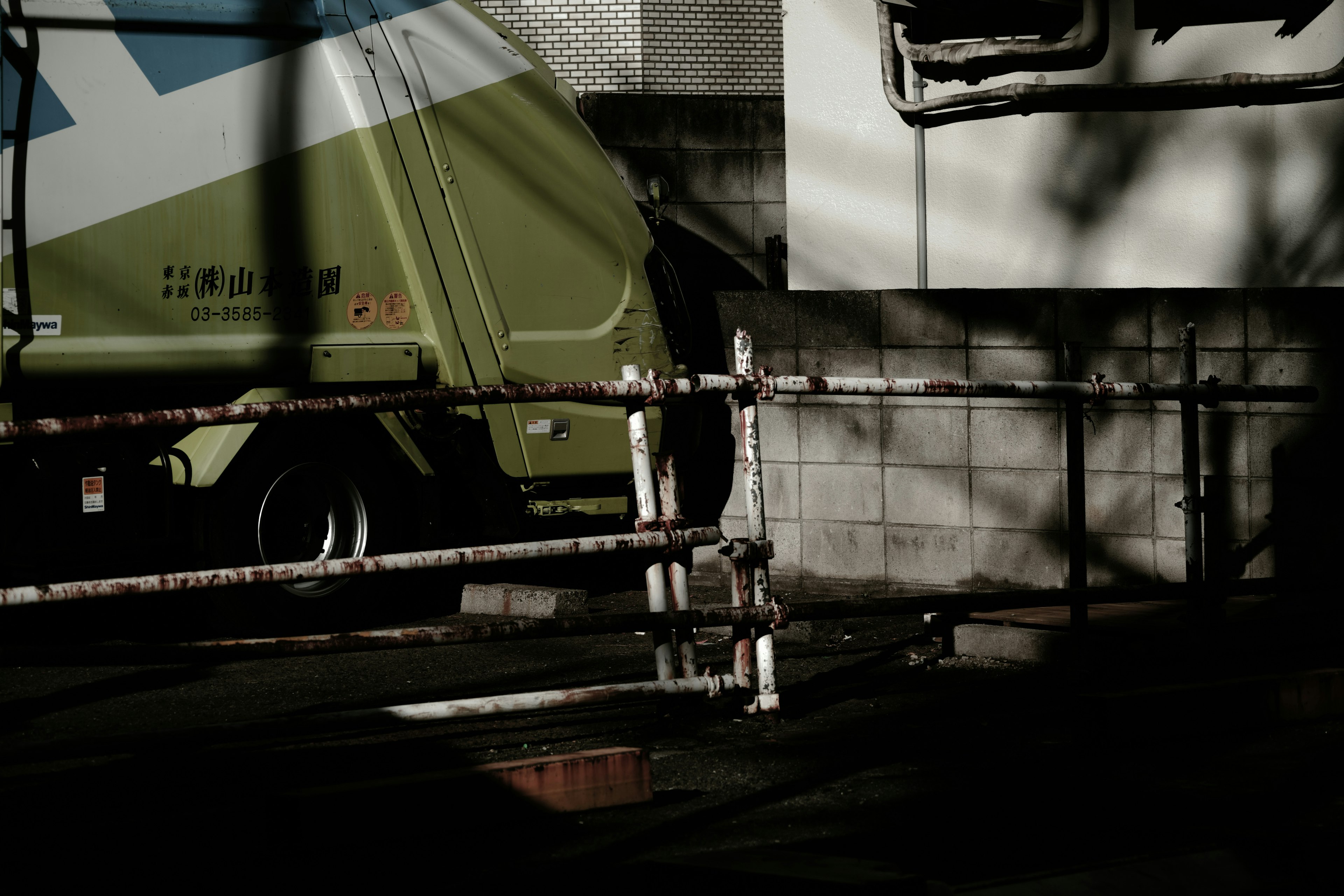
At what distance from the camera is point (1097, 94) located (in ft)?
23.4

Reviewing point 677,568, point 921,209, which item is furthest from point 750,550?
point 921,209

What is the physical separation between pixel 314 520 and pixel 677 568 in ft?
9.39

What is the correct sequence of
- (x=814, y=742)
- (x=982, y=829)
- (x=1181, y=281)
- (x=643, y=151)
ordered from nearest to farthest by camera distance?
(x=982, y=829) < (x=814, y=742) < (x=1181, y=281) < (x=643, y=151)

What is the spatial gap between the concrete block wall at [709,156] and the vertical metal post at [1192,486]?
6455 mm

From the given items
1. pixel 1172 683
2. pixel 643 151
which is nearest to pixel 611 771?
pixel 1172 683

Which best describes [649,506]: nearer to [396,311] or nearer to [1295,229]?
[396,311]

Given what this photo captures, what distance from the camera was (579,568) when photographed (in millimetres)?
7875

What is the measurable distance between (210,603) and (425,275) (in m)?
1.78

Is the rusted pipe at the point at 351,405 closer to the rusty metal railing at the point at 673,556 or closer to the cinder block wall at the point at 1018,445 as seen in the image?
the rusty metal railing at the point at 673,556

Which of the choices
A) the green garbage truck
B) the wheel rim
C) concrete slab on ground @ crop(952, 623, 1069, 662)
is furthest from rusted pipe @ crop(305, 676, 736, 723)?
the wheel rim

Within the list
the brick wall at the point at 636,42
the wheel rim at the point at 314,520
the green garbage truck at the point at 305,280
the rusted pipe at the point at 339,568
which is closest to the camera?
the rusted pipe at the point at 339,568

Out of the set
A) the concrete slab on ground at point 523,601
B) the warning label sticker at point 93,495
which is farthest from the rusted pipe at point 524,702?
the warning label sticker at point 93,495

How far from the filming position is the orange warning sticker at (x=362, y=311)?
6422mm

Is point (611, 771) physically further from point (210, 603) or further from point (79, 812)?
point (210, 603)
